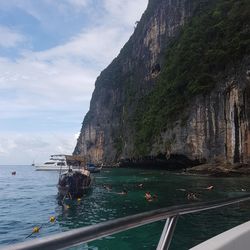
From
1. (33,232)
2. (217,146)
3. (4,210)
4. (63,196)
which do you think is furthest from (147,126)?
(33,232)

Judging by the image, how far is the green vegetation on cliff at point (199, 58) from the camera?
180ft

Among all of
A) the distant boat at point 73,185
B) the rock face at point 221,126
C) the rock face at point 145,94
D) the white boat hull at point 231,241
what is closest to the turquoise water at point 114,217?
the distant boat at point 73,185

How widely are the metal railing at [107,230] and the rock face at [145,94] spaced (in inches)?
1893

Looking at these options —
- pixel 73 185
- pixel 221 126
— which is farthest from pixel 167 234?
pixel 221 126

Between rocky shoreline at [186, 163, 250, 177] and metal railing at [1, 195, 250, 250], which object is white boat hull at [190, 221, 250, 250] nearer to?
metal railing at [1, 195, 250, 250]

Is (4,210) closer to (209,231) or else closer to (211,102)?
(209,231)

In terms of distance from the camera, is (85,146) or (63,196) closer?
(63,196)

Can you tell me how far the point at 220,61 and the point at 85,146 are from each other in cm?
8018

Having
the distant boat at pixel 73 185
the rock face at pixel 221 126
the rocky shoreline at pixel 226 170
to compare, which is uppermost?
the rock face at pixel 221 126

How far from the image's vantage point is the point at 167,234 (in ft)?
8.27

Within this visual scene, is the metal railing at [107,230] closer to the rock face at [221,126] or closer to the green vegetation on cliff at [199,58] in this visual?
the rock face at [221,126]

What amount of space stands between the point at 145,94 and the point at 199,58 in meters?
Result: 31.5

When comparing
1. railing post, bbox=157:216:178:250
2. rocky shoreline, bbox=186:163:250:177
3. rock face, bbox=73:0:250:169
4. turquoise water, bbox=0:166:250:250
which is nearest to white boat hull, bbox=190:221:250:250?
railing post, bbox=157:216:178:250

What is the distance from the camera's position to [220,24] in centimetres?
5931
